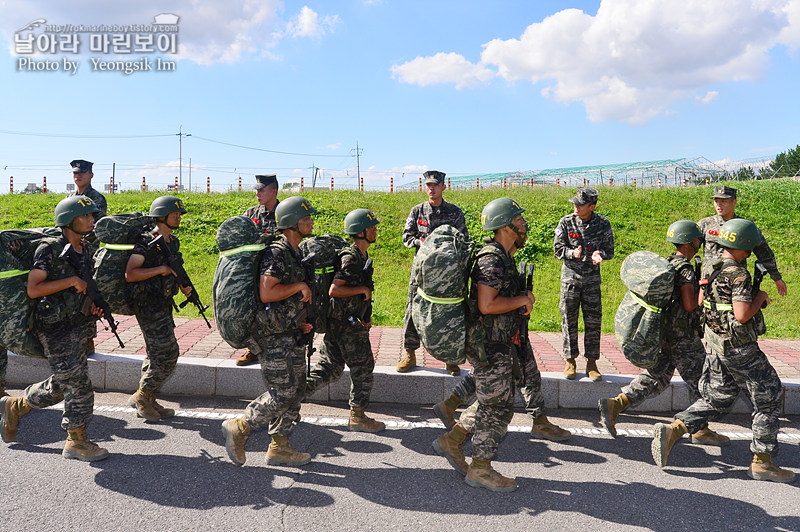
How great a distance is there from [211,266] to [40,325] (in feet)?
27.5

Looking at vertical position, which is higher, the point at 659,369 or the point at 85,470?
the point at 659,369

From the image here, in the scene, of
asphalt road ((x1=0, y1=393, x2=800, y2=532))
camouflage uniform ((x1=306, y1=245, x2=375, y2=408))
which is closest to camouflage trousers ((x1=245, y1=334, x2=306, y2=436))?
asphalt road ((x1=0, y1=393, x2=800, y2=532))

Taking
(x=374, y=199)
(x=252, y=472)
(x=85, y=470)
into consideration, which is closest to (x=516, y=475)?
(x=252, y=472)

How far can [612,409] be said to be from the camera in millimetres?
4699

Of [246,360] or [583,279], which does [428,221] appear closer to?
[583,279]

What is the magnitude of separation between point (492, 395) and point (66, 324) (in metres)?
3.32

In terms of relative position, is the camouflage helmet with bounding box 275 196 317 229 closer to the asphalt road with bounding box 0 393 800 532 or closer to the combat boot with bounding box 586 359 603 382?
the asphalt road with bounding box 0 393 800 532

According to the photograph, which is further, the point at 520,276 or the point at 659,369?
the point at 659,369

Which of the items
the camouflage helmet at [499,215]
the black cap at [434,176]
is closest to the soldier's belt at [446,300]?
the camouflage helmet at [499,215]

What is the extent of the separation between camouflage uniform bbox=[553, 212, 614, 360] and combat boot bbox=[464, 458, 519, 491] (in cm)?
230

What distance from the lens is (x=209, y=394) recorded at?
573cm

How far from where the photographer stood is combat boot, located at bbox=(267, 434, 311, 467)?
4090 mm

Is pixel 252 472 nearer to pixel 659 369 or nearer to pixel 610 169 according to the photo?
pixel 659 369

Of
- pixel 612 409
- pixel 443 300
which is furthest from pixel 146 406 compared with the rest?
pixel 612 409
